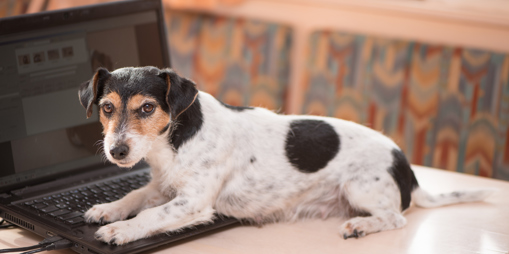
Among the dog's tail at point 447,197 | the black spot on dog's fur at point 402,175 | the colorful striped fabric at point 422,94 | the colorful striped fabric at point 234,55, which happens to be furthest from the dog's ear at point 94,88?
the colorful striped fabric at point 234,55

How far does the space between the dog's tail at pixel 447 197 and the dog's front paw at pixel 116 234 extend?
856 millimetres

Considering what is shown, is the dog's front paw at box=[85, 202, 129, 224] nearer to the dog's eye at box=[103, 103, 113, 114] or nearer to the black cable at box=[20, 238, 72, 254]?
the black cable at box=[20, 238, 72, 254]

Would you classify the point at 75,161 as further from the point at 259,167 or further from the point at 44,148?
the point at 259,167

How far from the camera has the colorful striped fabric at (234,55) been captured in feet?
11.6

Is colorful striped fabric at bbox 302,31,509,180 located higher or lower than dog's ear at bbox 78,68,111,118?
lower

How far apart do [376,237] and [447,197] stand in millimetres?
374

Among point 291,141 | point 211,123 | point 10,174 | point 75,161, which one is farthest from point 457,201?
point 10,174

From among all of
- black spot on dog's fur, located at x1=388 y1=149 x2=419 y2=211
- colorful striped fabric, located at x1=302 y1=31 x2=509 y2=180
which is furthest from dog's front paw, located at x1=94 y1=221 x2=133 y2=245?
colorful striped fabric, located at x1=302 y1=31 x2=509 y2=180

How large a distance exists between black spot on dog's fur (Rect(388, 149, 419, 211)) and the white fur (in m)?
0.02

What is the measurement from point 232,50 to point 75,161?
211 centimetres

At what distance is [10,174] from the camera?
1535mm

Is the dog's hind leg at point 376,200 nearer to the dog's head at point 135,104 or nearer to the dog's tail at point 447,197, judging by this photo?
the dog's tail at point 447,197

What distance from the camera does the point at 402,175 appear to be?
1.60 m

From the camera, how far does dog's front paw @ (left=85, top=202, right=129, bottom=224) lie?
4.63 ft
